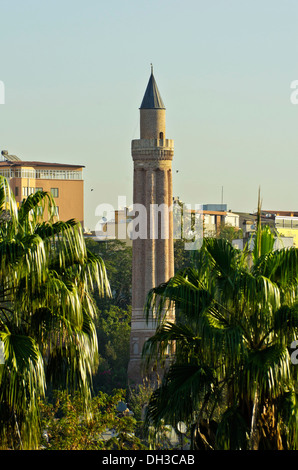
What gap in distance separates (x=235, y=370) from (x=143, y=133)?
48.2m

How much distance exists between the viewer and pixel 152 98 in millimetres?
62031

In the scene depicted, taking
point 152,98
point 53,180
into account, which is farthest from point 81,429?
point 53,180

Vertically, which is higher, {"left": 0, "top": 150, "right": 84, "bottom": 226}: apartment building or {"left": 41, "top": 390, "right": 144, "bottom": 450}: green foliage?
{"left": 0, "top": 150, "right": 84, "bottom": 226}: apartment building

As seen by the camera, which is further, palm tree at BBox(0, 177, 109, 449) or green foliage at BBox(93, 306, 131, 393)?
green foliage at BBox(93, 306, 131, 393)

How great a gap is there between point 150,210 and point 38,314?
1844 inches

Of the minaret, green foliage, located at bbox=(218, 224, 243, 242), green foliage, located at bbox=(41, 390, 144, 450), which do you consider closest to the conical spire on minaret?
the minaret

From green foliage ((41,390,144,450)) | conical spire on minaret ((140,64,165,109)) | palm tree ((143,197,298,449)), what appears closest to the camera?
palm tree ((143,197,298,449))

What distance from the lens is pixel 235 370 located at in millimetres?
14359

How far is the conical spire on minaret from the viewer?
6197 cm

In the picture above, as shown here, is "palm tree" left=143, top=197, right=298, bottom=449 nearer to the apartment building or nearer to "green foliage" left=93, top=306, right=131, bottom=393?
"green foliage" left=93, top=306, right=131, bottom=393

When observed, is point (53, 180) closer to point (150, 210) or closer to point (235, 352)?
point (150, 210)

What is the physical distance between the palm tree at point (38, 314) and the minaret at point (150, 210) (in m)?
45.3

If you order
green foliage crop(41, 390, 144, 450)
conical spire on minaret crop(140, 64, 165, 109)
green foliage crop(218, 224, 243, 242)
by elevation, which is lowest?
green foliage crop(41, 390, 144, 450)
